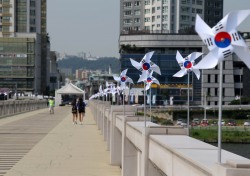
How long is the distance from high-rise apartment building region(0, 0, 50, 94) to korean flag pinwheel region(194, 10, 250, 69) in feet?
515

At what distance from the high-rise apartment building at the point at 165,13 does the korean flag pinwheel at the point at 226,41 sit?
15561 centimetres

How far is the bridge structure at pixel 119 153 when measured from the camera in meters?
7.21

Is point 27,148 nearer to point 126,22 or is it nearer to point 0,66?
point 0,66

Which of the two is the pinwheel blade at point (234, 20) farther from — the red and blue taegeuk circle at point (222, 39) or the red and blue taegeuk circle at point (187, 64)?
the red and blue taegeuk circle at point (187, 64)

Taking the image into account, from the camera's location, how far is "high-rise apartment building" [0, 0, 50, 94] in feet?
529

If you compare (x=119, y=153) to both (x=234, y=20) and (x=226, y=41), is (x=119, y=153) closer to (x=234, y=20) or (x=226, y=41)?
(x=226, y=41)

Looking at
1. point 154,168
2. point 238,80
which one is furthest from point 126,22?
point 154,168

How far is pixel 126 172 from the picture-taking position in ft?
49.1

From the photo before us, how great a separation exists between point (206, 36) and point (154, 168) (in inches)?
183

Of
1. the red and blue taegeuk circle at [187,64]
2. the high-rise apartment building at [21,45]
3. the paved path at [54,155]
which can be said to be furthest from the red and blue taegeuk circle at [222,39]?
the high-rise apartment building at [21,45]

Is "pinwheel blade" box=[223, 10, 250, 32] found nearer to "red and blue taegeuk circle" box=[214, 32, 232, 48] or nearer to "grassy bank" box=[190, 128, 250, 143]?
"red and blue taegeuk circle" box=[214, 32, 232, 48]

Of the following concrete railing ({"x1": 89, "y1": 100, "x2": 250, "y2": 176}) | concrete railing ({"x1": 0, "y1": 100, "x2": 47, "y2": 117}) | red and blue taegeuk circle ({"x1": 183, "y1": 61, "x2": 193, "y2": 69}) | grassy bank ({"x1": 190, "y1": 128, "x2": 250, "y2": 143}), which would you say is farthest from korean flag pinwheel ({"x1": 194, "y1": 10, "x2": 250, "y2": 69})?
grassy bank ({"x1": 190, "y1": 128, "x2": 250, "y2": 143})

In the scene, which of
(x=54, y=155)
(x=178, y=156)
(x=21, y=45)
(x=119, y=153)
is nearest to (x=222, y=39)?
(x=178, y=156)

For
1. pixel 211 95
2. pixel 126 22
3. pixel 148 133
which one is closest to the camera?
pixel 148 133
